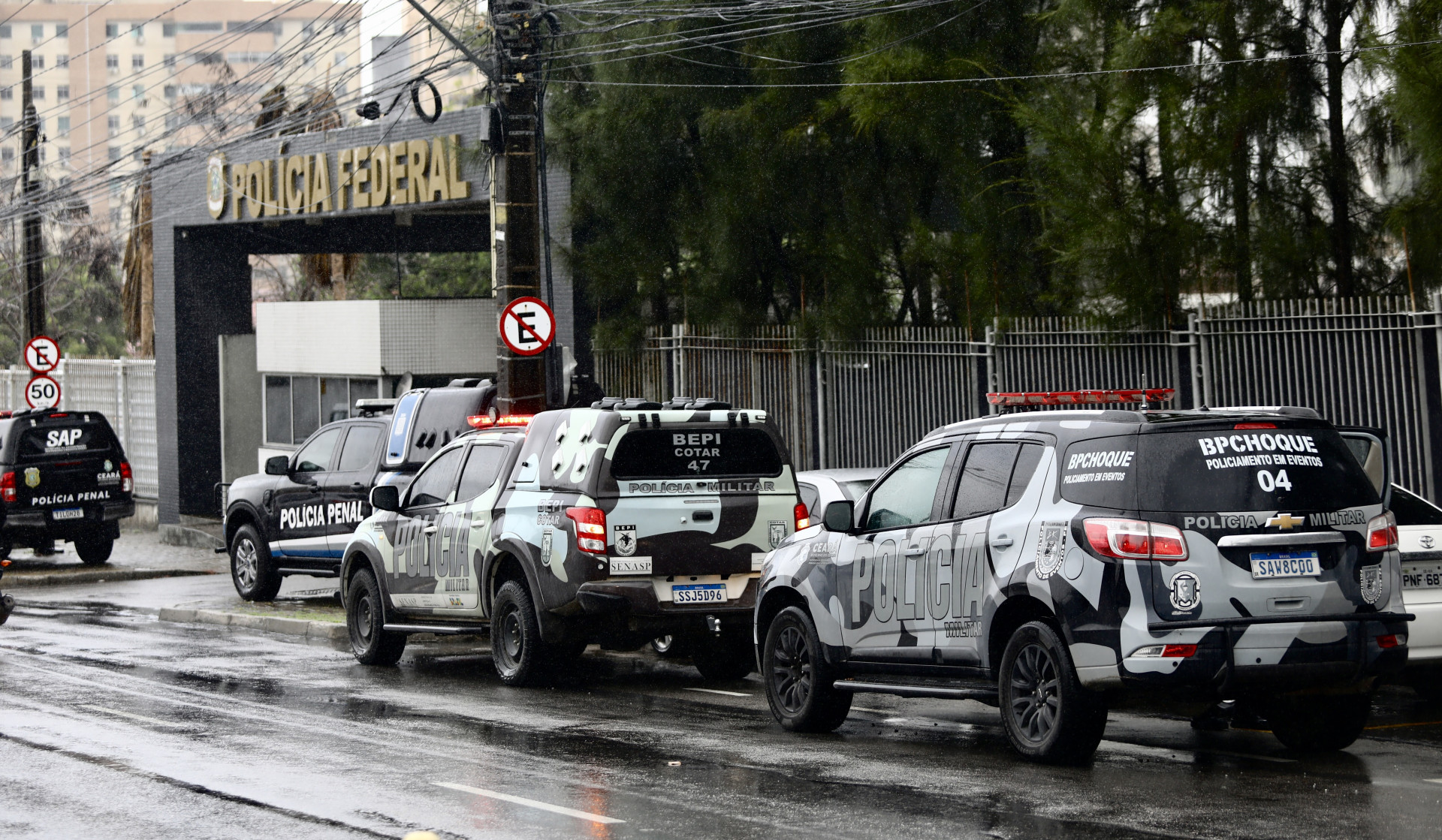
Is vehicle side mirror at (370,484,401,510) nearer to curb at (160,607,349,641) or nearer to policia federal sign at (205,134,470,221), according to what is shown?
curb at (160,607,349,641)

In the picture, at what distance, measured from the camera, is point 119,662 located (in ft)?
46.6

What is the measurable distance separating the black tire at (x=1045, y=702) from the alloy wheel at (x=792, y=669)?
5.58 ft

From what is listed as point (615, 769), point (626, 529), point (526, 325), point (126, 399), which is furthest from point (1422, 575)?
point (126, 399)

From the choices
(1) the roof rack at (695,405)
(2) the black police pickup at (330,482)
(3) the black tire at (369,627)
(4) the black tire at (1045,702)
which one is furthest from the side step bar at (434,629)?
(4) the black tire at (1045,702)

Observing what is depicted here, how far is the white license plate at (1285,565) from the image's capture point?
8148mm

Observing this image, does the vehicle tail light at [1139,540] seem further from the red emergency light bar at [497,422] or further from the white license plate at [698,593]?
the red emergency light bar at [497,422]

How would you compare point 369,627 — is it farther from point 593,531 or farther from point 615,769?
point 615,769

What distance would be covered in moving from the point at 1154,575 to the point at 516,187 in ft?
30.4

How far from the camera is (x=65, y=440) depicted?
2506cm

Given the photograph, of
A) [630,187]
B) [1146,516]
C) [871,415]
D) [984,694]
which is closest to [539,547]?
[984,694]

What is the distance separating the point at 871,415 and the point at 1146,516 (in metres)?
11.1

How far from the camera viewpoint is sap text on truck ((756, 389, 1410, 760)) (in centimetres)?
809

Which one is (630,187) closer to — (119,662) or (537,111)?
(537,111)

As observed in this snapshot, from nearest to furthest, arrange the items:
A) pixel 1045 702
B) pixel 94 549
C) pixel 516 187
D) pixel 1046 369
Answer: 1. pixel 1045 702
2. pixel 516 187
3. pixel 1046 369
4. pixel 94 549
